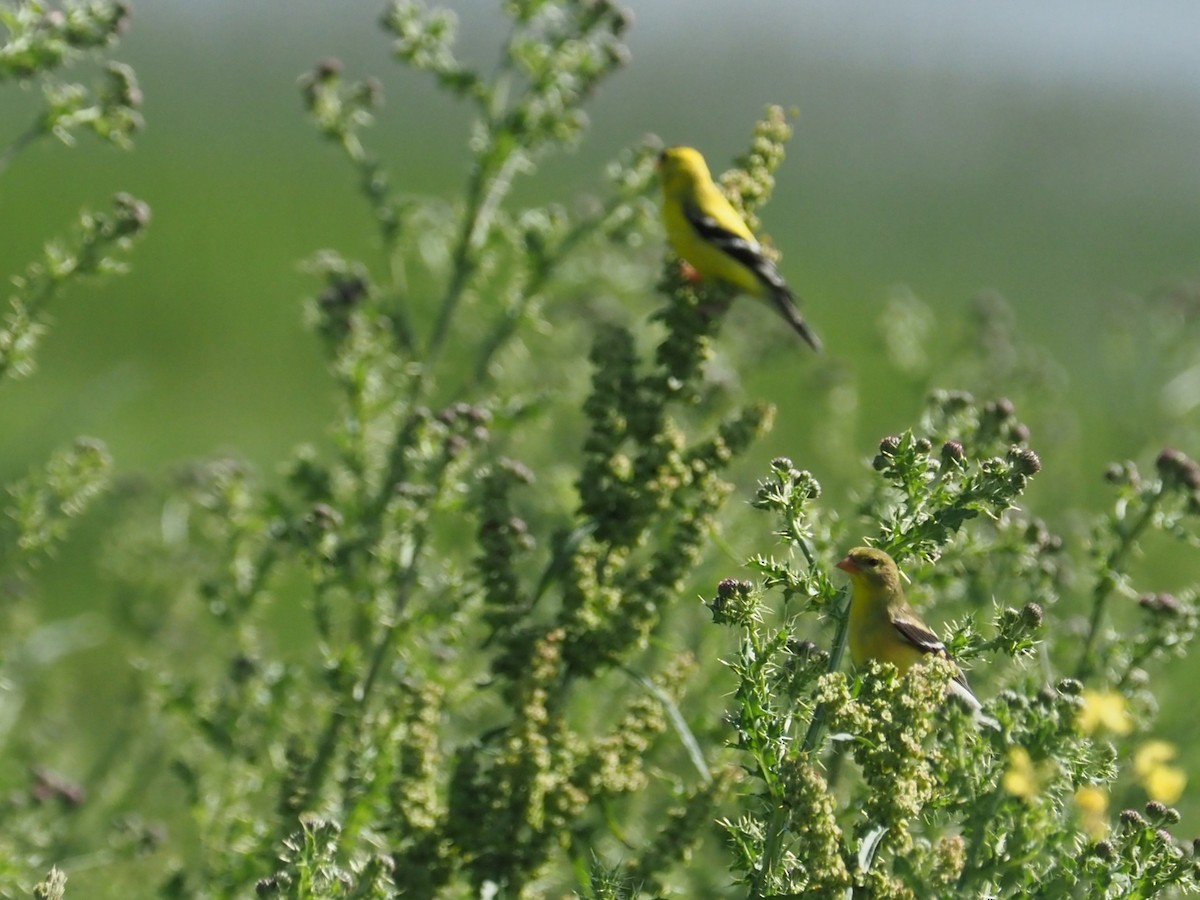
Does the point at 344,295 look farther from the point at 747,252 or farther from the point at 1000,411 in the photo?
the point at 1000,411

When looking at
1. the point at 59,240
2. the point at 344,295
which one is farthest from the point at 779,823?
the point at 344,295

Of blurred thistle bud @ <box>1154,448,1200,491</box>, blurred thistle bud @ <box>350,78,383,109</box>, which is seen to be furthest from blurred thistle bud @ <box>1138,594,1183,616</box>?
blurred thistle bud @ <box>350,78,383,109</box>

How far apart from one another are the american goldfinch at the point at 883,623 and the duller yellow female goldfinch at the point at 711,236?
1001 millimetres

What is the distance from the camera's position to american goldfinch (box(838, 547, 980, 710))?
343 centimetres

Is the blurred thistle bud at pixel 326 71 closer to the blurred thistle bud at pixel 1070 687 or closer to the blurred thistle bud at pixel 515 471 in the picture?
the blurred thistle bud at pixel 515 471

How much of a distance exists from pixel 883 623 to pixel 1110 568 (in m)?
0.96

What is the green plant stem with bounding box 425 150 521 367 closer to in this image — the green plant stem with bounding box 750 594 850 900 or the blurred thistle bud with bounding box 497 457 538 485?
the blurred thistle bud with bounding box 497 457 538 485

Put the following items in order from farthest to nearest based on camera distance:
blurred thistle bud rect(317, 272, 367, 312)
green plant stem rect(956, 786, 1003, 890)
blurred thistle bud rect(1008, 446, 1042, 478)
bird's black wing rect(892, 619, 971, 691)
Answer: blurred thistle bud rect(317, 272, 367, 312)
bird's black wing rect(892, 619, 971, 691)
blurred thistle bud rect(1008, 446, 1042, 478)
green plant stem rect(956, 786, 1003, 890)

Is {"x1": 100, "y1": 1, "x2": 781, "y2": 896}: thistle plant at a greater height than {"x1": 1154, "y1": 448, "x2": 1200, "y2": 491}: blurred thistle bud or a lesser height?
lesser

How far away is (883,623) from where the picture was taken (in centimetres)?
354

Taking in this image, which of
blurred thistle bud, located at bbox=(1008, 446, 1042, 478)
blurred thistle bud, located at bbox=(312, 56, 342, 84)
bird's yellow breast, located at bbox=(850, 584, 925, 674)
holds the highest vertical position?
blurred thistle bud, located at bbox=(1008, 446, 1042, 478)

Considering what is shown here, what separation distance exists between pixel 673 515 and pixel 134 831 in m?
2.00

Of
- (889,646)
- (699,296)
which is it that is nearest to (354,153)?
(699,296)

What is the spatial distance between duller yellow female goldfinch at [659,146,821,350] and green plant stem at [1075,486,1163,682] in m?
1.22
